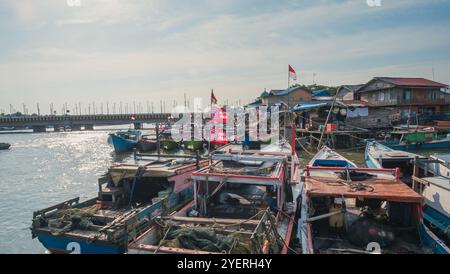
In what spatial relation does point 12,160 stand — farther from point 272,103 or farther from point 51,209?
point 272,103

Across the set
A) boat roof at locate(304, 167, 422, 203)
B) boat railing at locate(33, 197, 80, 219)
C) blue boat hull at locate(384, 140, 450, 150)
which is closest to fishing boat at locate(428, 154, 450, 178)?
boat roof at locate(304, 167, 422, 203)

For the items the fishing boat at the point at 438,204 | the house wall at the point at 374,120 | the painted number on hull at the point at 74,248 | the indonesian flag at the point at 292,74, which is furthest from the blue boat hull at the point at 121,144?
the fishing boat at the point at 438,204

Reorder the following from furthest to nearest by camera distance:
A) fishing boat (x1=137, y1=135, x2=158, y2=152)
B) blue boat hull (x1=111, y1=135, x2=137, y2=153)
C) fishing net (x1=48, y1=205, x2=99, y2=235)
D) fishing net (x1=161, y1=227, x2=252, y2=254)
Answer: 1. fishing boat (x1=137, y1=135, x2=158, y2=152)
2. blue boat hull (x1=111, y1=135, x2=137, y2=153)
3. fishing net (x1=48, y1=205, x2=99, y2=235)
4. fishing net (x1=161, y1=227, x2=252, y2=254)

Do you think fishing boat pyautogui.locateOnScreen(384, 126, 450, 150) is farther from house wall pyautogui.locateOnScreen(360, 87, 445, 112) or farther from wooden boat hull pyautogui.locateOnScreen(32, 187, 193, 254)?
wooden boat hull pyautogui.locateOnScreen(32, 187, 193, 254)

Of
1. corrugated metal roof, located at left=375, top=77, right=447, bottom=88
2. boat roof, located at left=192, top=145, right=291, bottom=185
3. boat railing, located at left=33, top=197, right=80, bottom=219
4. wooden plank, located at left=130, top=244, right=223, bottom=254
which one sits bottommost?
boat railing, located at left=33, top=197, right=80, bottom=219

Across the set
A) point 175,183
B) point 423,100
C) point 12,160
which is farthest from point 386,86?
point 12,160

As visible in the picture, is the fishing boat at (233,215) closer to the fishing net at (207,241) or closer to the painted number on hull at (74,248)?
the fishing net at (207,241)

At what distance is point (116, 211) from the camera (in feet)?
31.1

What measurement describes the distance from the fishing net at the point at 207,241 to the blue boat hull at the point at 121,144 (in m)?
32.8

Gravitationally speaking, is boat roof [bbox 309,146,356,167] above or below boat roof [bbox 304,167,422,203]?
below

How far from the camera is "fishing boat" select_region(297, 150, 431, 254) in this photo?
20.6 feet

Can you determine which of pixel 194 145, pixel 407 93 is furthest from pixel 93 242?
pixel 407 93

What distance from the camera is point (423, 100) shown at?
40969mm
